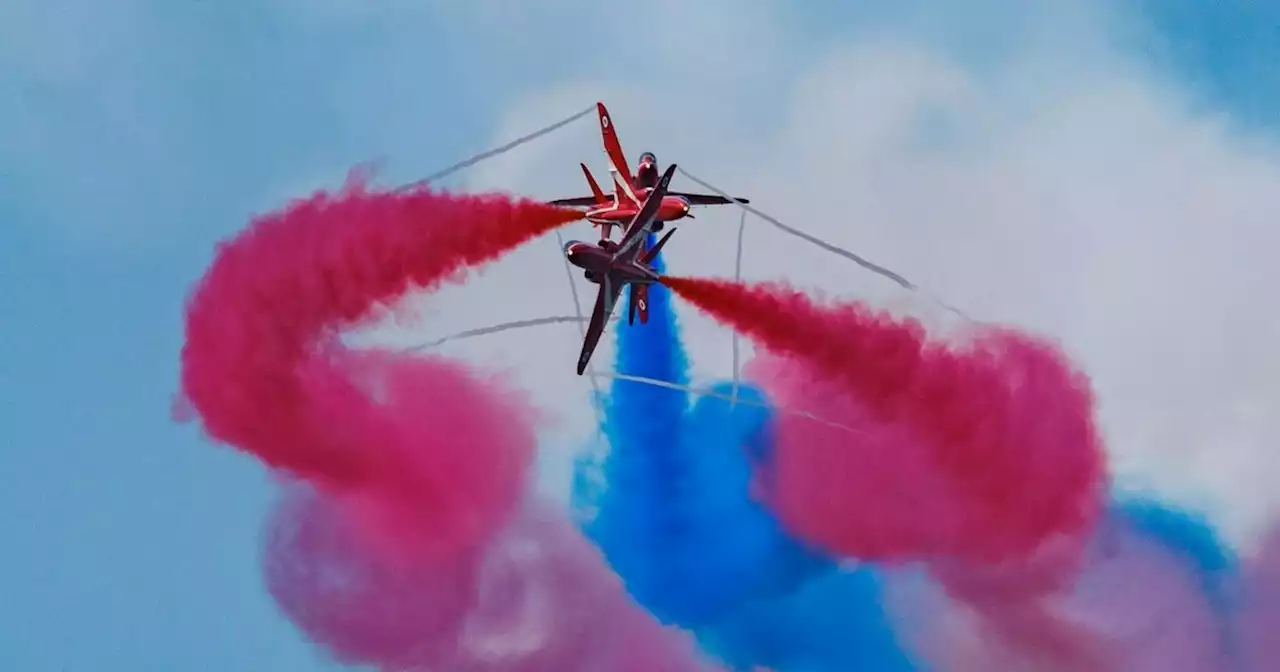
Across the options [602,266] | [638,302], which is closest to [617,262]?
[602,266]

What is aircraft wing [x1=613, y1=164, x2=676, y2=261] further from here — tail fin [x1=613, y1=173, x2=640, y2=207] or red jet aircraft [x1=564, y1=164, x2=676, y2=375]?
tail fin [x1=613, y1=173, x2=640, y2=207]

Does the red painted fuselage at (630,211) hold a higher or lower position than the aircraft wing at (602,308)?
higher

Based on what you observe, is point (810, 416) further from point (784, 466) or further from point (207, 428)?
point (207, 428)

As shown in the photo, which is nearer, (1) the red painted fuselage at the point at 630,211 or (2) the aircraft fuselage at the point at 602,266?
(2) the aircraft fuselage at the point at 602,266

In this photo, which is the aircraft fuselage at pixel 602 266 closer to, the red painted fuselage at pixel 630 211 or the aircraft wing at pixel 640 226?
the aircraft wing at pixel 640 226

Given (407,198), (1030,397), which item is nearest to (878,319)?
(1030,397)

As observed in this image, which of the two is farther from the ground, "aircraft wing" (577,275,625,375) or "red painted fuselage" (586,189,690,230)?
"red painted fuselage" (586,189,690,230)

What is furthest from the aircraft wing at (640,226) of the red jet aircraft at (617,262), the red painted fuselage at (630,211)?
the red painted fuselage at (630,211)

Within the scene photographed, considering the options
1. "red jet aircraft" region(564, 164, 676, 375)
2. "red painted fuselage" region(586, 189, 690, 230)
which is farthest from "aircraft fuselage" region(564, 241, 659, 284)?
→ "red painted fuselage" region(586, 189, 690, 230)
